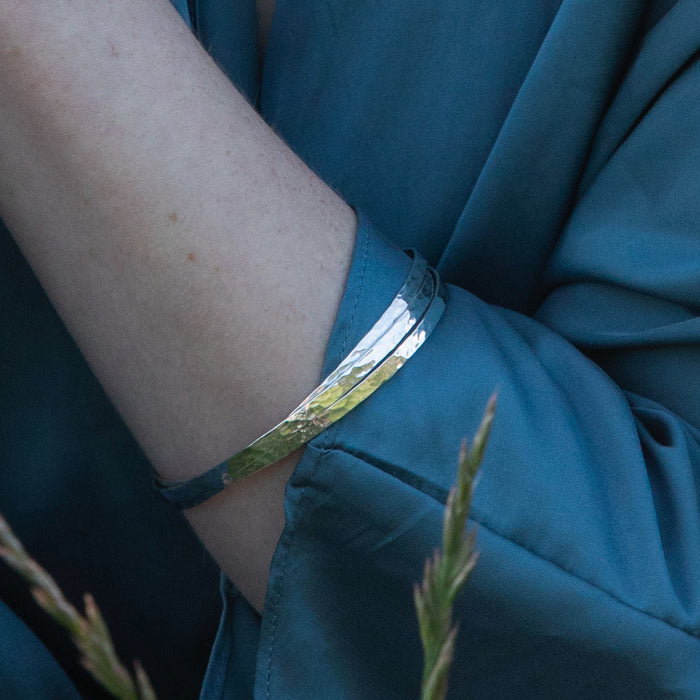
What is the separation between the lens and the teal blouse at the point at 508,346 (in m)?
0.46

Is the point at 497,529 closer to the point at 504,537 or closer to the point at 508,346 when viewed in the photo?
the point at 504,537

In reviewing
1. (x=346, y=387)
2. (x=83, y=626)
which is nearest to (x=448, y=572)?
(x=83, y=626)

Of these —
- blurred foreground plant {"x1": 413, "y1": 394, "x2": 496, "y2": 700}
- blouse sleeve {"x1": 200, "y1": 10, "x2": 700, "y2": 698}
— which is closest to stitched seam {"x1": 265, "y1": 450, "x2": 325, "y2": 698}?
blouse sleeve {"x1": 200, "y1": 10, "x2": 700, "y2": 698}

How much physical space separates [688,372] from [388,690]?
0.31 metres

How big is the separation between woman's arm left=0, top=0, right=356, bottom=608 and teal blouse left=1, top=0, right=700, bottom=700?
37mm

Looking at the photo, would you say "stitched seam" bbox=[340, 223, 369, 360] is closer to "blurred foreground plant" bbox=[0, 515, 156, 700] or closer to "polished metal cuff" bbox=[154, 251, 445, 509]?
"polished metal cuff" bbox=[154, 251, 445, 509]

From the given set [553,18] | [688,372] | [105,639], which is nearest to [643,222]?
[688,372]

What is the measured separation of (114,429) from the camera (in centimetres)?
75

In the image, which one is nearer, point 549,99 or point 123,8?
point 123,8

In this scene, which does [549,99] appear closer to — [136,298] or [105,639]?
[136,298]

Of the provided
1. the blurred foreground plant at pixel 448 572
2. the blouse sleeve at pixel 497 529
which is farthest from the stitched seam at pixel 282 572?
the blurred foreground plant at pixel 448 572

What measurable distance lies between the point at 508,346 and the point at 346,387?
132mm

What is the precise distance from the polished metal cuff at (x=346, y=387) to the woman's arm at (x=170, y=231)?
0.04 ft

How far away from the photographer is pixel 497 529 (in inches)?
18.1
